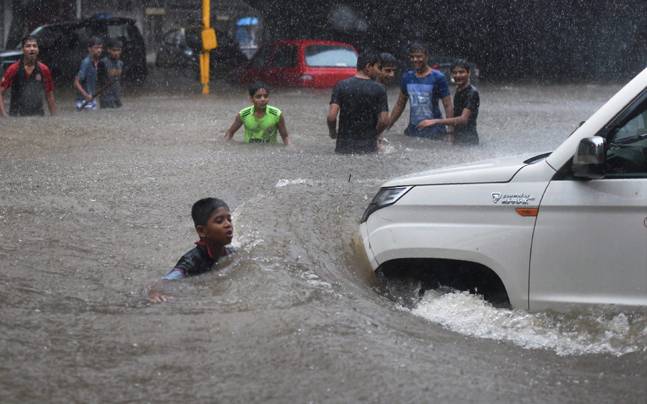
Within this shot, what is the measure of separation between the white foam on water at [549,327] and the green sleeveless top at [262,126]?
6.29 meters

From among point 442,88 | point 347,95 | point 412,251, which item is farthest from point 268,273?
point 442,88

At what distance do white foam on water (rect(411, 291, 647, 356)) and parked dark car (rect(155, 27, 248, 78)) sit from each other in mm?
21135

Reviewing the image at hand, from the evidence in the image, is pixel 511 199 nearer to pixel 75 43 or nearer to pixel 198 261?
pixel 198 261

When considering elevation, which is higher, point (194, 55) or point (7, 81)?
point (7, 81)

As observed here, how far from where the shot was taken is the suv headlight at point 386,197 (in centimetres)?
586

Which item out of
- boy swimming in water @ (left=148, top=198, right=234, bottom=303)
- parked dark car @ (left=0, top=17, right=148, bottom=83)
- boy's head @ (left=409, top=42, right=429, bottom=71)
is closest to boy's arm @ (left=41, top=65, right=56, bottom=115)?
boy's head @ (left=409, top=42, right=429, bottom=71)

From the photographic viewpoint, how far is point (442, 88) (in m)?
12.1

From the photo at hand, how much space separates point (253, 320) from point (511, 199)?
1.41m

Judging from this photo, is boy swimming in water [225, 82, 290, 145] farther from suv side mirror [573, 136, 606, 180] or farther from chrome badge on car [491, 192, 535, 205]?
suv side mirror [573, 136, 606, 180]

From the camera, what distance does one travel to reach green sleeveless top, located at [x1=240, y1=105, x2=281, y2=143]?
38.6 ft

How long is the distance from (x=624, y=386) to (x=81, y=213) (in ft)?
15.8

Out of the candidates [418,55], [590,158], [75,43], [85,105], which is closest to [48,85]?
→ [85,105]

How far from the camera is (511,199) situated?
538cm

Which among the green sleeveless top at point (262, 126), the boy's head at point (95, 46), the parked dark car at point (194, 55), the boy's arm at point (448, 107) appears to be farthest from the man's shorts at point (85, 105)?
the parked dark car at point (194, 55)
